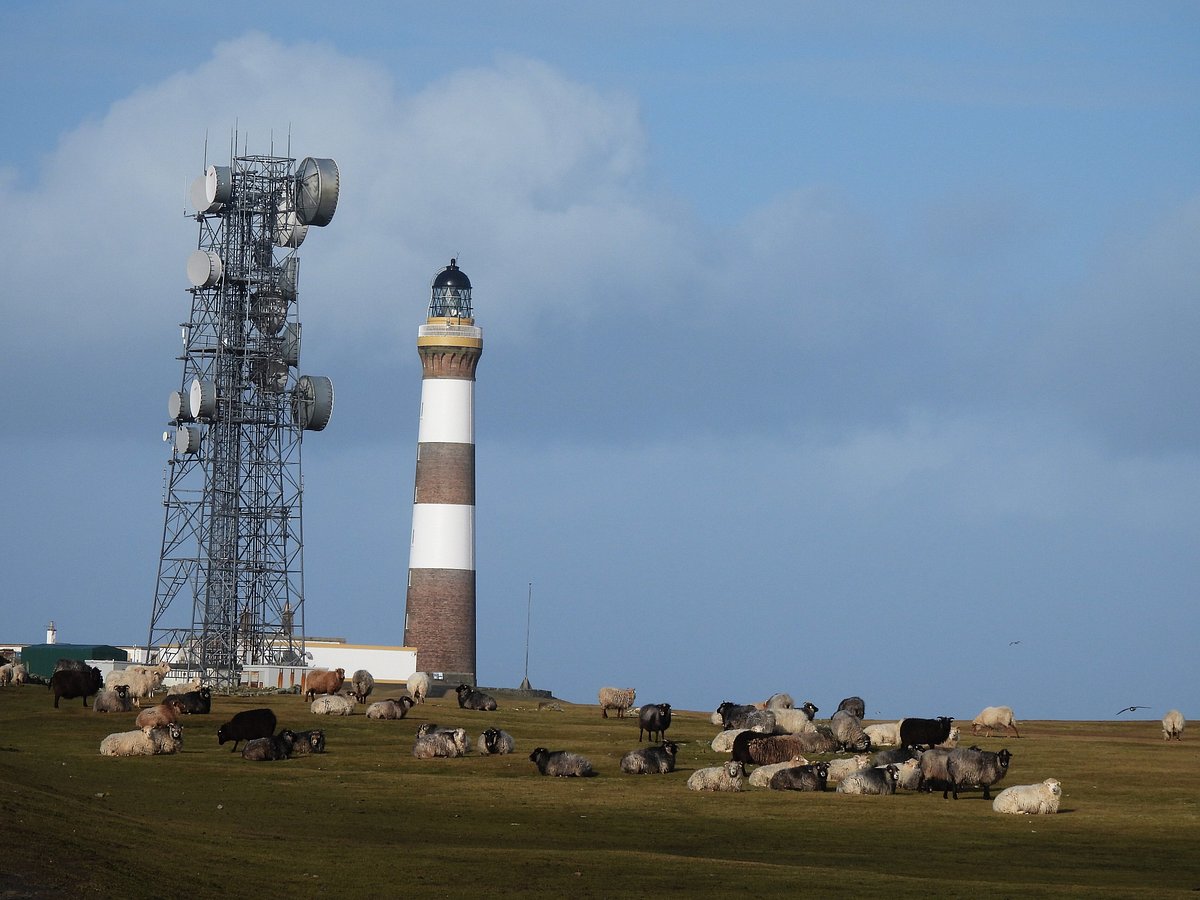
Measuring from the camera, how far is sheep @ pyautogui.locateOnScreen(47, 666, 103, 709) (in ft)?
210

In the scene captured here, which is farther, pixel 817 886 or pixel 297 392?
pixel 297 392

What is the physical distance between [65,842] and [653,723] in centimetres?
3412

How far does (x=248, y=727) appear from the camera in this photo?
2131 inches

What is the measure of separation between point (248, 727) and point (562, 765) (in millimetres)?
10867

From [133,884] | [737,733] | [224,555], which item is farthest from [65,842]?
[224,555]

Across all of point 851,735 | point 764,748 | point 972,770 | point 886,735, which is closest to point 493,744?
point 764,748

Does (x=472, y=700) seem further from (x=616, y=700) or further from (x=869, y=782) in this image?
(x=869, y=782)

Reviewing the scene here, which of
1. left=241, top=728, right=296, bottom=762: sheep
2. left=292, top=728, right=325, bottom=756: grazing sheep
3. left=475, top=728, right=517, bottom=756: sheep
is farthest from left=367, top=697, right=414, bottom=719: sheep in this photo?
left=241, top=728, right=296, bottom=762: sheep

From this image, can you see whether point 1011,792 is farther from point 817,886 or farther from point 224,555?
point 224,555

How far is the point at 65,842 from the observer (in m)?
25.8

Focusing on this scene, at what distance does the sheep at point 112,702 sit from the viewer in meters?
61.8

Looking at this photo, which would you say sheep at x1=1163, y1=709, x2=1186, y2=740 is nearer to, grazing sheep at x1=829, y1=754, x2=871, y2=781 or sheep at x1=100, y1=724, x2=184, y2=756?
grazing sheep at x1=829, y1=754, x2=871, y2=781

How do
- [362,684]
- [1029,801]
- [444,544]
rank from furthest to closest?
[444,544]
[362,684]
[1029,801]

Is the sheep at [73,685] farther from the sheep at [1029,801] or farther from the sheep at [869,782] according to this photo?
the sheep at [1029,801]
